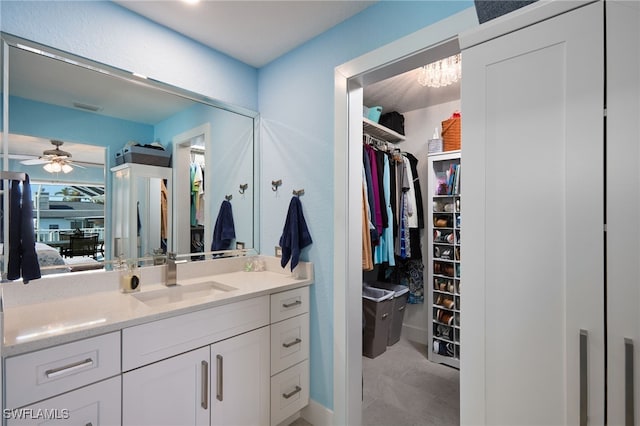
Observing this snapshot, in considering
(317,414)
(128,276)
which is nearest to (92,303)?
(128,276)

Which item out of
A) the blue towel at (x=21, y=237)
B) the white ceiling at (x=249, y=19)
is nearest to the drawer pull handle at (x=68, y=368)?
the blue towel at (x=21, y=237)

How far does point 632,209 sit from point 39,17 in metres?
2.31

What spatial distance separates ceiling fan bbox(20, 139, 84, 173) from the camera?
143cm

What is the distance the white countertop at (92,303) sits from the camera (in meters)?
1.05

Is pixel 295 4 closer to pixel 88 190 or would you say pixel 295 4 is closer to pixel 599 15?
pixel 599 15

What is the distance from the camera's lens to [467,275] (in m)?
0.88

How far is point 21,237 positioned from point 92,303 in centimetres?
41

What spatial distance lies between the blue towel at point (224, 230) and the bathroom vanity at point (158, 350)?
21 cm

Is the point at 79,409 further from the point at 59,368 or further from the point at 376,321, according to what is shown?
the point at 376,321

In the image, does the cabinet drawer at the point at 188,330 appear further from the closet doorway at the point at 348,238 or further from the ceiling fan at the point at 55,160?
the ceiling fan at the point at 55,160

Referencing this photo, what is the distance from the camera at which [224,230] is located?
2.18 m

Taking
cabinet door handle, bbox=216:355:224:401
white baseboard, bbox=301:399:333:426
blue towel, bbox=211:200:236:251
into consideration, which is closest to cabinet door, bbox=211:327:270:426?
cabinet door handle, bbox=216:355:224:401

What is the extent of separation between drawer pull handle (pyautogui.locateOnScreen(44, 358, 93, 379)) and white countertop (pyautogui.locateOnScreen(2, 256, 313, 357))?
Answer: 0.31ft

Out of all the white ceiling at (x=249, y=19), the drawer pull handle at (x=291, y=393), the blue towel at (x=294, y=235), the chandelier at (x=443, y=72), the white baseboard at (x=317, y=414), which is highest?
the white ceiling at (x=249, y=19)
